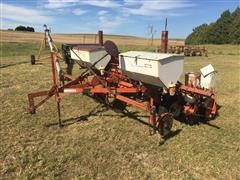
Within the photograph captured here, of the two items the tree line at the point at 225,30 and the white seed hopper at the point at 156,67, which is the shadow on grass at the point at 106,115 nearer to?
the white seed hopper at the point at 156,67

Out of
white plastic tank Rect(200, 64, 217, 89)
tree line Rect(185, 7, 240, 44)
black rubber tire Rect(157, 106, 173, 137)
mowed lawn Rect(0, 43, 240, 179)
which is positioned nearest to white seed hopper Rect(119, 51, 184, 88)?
black rubber tire Rect(157, 106, 173, 137)

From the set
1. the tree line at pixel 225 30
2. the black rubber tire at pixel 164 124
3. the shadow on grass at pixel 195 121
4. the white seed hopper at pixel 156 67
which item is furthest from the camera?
the tree line at pixel 225 30

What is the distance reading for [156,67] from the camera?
17.4 feet

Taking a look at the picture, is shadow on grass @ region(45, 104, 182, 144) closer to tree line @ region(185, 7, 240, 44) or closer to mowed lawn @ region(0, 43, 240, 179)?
mowed lawn @ region(0, 43, 240, 179)

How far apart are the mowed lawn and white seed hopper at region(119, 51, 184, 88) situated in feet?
4.17

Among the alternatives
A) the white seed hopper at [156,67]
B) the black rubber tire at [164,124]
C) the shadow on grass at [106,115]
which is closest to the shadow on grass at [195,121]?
the shadow on grass at [106,115]

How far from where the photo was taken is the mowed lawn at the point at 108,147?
14.7ft

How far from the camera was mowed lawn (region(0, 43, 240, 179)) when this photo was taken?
4477 millimetres

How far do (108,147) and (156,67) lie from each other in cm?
190

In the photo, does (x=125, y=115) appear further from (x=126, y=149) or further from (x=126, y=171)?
(x=126, y=171)

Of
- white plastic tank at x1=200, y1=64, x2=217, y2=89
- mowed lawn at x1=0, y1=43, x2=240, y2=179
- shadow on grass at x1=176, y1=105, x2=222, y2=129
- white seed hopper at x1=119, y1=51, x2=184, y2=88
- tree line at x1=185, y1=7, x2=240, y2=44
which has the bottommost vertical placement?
mowed lawn at x1=0, y1=43, x2=240, y2=179

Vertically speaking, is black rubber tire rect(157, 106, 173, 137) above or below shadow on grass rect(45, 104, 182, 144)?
above

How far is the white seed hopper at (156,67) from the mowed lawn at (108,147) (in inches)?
50.0

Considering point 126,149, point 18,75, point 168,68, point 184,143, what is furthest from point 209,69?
point 18,75
